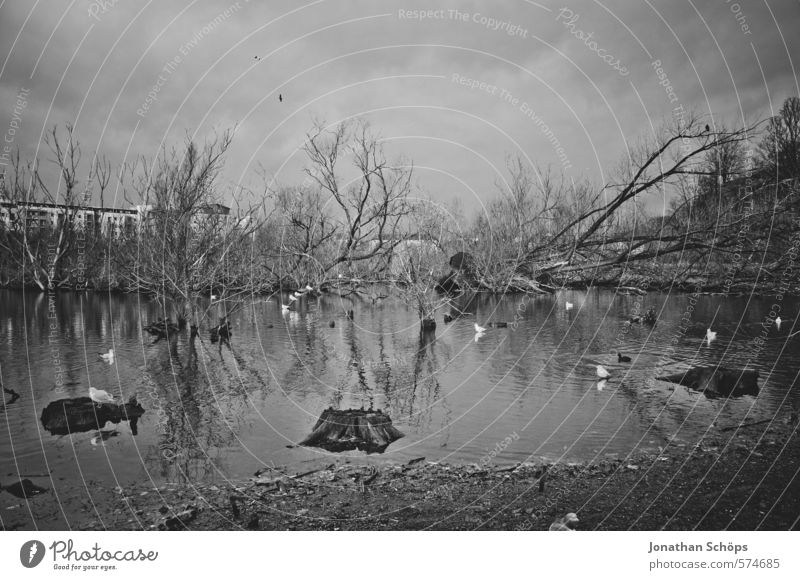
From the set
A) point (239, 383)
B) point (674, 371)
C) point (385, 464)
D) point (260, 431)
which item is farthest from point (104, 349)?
point (674, 371)

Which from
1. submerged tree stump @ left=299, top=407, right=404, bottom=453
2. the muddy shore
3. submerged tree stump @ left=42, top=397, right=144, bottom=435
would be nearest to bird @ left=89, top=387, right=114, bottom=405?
submerged tree stump @ left=42, top=397, right=144, bottom=435

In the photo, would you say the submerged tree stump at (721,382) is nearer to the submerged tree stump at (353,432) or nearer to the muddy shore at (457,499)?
the muddy shore at (457,499)

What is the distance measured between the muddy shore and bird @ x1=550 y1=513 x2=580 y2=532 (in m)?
0.11

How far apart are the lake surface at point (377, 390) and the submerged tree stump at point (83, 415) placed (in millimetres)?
231

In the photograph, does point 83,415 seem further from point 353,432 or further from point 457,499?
point 457,499

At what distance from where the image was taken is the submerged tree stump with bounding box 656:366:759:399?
33.6 feet

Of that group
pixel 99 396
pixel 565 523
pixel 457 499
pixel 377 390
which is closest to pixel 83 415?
pixel 99 396

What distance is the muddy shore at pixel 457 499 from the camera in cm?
516

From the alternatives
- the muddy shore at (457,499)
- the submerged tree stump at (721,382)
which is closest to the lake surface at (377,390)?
the submerged tree stump at (721,382)

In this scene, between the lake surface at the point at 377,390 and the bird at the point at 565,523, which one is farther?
the lake surface at the point at 377,390

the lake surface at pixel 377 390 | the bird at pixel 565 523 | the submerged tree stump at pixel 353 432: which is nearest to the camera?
the bird at pixel 565 523

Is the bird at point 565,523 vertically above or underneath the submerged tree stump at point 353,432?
underneath

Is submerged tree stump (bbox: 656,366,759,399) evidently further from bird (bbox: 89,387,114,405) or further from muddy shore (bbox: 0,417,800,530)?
bird (bbox: 89,387,114,405)

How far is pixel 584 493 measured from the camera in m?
5.78
